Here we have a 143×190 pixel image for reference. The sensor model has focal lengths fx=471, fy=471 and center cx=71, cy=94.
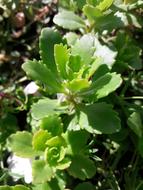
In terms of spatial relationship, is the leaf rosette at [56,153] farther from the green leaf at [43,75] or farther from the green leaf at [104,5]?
the green leaf at [104,5]

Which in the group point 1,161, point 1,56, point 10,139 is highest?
point 1,56

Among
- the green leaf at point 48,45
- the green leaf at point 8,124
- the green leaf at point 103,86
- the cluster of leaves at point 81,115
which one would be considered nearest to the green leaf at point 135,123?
the cluster of leaves at point 81,115

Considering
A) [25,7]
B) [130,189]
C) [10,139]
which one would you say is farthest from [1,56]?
[130,189]

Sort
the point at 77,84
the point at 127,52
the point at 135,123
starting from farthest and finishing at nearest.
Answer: the point at 127,52 < the point at 135,123 < the point at 77,84

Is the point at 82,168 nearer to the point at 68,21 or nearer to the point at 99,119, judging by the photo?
the point at 99,119

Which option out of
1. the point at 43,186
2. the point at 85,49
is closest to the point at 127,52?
the point at 85,49

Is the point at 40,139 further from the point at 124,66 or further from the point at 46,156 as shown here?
the point at 124,66

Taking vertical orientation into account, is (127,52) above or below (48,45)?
below
